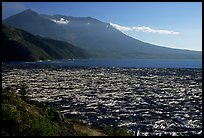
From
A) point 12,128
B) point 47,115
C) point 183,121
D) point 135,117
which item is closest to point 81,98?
point 135,117

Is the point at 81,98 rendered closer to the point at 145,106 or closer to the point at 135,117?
the point at 145,106

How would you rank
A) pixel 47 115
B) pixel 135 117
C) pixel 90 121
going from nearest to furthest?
pixel 47 115 → pixel 90 121 → pixel 135 117

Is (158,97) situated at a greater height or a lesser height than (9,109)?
lesser

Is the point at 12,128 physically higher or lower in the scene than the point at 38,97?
higher

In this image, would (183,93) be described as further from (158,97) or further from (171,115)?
(171,115)

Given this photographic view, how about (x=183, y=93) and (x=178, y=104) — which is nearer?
(x=178, y=104)

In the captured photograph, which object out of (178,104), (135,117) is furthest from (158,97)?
(135,117)

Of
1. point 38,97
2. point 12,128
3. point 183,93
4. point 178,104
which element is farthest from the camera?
point 183,93

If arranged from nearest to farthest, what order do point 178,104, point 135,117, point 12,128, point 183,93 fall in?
1. point 12,128
2. point 135,117
3. point 178,104
4. point 183,93

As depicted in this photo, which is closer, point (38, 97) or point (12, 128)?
point (12, 128)
